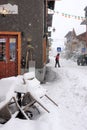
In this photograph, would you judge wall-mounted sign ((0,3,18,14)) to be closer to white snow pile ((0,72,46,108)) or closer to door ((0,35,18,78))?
door ((0,35,18,78))

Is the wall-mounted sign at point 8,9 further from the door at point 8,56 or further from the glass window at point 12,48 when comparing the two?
the glass window at point 12,48

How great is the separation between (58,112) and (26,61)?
25.1 ft

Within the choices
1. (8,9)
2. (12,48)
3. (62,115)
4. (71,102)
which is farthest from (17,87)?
(8,9)

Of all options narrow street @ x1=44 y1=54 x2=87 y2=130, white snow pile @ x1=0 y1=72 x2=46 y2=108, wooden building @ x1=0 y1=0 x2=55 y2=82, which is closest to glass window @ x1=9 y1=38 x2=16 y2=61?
wooden building @ x1=0 y1=0 x2=55 y2=82

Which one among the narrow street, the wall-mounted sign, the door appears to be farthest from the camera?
the door

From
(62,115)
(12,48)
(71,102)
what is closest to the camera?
(62,115)

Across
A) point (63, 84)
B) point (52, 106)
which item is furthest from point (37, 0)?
point (52, 106)

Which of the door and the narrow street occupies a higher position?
the door

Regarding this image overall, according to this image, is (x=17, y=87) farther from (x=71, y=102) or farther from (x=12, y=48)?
(x=12, y=48)

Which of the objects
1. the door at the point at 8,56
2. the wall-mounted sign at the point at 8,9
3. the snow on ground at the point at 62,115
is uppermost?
the wall-mounted sign at the point at 8,9

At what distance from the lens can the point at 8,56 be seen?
19.1m

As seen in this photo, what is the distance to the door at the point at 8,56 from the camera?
19078mm

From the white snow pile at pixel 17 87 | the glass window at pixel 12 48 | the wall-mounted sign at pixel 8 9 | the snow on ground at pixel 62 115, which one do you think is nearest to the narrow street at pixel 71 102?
the snow on ground at pixel 62 115

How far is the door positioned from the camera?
19.1m
